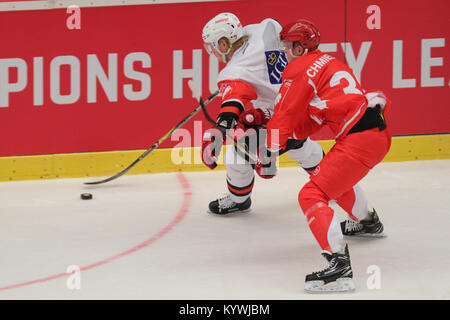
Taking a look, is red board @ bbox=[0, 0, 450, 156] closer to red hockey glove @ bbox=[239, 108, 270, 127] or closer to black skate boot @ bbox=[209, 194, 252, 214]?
black skate boot @ bbox=[209, 194, 252, 214]

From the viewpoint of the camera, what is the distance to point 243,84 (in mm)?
4934

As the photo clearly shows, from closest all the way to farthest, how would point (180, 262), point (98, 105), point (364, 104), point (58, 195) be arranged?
point (364, 104), point (180, 262), point (58, 195), point (98, 105)

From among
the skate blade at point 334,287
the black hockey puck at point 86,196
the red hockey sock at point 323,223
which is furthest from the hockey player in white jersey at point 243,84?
the skate blade at point 334,287

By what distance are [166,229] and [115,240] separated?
335mm

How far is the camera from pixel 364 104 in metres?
4.09

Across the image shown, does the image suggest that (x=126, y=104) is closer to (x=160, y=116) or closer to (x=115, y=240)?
(x=160, y=116)

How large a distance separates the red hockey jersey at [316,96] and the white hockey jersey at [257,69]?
0.84 meters

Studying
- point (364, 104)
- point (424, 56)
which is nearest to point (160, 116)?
point (424, 56)

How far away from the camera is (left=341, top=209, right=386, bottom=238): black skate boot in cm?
470

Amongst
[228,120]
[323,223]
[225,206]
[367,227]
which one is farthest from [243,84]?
[323,223]

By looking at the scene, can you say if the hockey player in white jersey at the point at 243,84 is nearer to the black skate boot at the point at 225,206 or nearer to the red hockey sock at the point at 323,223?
the black skate boot at the point at 225,206

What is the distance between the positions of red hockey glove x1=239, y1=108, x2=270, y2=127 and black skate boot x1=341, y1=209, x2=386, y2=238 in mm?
707

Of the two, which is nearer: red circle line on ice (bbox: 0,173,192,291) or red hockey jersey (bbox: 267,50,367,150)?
red hockey jersey (bbox: 267,50,367,150)

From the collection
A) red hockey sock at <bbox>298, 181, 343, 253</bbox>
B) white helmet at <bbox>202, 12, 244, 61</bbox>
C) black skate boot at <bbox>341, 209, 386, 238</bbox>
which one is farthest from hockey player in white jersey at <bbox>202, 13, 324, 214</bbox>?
red hockey sock at <bbox>298, 181, 343, 253</bbox>
